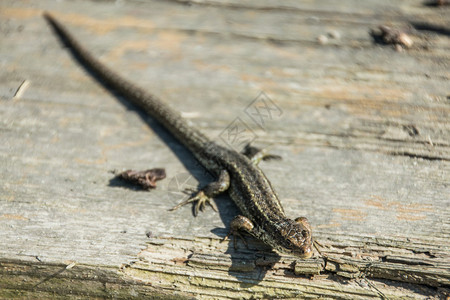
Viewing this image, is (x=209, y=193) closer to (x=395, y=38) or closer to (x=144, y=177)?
(x=144, y=177)

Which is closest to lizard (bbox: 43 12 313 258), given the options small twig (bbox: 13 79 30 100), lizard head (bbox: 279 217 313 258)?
lizard head (bbox: 279 217 313 258)

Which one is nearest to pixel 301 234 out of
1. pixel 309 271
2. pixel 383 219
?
pixel 309 271

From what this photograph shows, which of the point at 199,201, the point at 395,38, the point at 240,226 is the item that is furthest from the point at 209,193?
the point at 395,38

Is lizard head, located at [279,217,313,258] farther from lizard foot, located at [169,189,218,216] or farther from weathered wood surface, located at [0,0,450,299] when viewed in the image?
lizard foot, located at [169,189,218,216]

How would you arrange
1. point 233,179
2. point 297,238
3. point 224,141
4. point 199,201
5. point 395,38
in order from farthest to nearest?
point 395,38, point 224,141, point 233,179, point 199,201, point 297,238

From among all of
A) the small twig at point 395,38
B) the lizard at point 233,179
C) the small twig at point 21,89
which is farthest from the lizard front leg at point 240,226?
the small twig at point 395,38

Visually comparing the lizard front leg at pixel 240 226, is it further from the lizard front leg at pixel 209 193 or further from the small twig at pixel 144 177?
the small twig at pixel 144 177

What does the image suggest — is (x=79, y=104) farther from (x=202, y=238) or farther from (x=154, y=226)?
(x=202, y=238)
